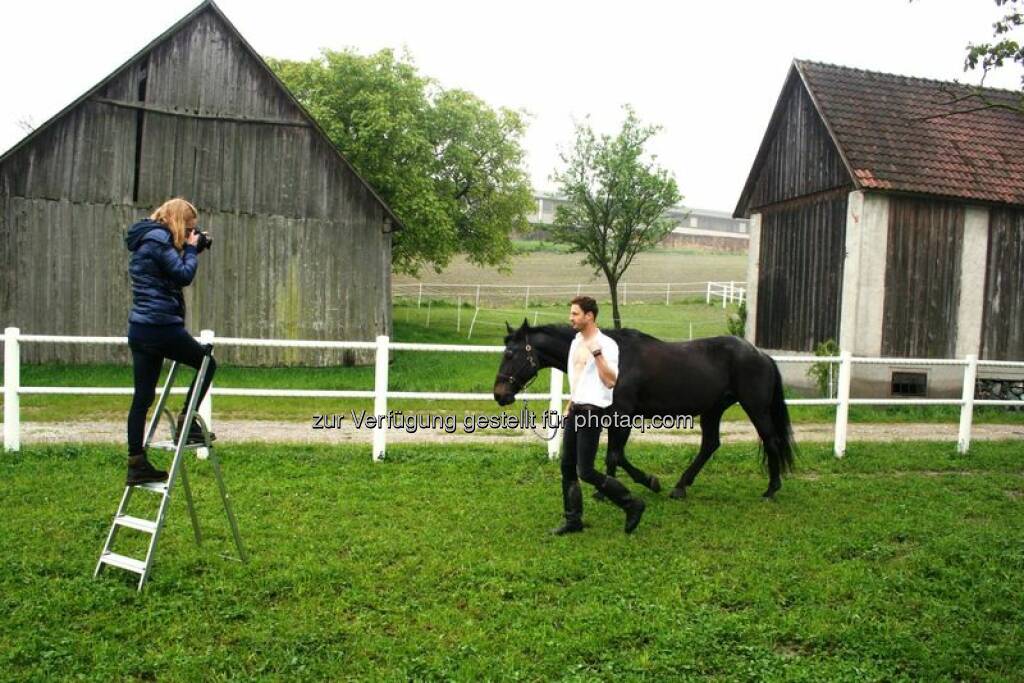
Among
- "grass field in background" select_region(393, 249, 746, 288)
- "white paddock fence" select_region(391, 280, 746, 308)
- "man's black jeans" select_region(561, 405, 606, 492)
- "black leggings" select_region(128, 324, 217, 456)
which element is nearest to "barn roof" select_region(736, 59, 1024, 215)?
"man's black jeans" select_region(561, 405, 606, 492)

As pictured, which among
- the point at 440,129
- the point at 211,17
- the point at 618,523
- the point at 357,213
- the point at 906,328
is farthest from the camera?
the point at 440,129

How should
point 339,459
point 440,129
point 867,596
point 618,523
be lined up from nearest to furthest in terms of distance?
point 867,596 → point 618,523 → point 339,459 → point 440,129

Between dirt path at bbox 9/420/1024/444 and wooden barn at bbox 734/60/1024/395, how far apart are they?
3.22 m

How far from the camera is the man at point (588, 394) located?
20.1 feet

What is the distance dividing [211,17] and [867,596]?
1669cm

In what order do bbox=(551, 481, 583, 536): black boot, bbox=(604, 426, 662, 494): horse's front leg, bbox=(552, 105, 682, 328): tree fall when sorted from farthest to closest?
bbox=(552, 105, 682, 328): tree → bbox=(604, 426, 662, 494): horse's front leg → bbox=(551, 481, 583, 536): black boot

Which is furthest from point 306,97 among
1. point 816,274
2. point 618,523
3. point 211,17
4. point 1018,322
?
point 618,523

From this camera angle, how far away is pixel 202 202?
17219 millimetres

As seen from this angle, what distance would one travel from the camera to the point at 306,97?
26.2 metres

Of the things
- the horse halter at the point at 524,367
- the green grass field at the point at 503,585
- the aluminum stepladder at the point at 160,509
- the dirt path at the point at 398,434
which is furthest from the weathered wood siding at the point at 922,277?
the aluminum stepladder at the point at 160,509

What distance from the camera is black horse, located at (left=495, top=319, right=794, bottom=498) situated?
284 inches

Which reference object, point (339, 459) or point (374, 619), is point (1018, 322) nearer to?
point (339, 459)

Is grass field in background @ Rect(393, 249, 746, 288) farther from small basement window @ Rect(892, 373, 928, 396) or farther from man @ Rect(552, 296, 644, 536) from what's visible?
man @ Rect(552, 296, 644, 536)

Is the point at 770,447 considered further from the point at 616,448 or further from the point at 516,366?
the point at 516,366
